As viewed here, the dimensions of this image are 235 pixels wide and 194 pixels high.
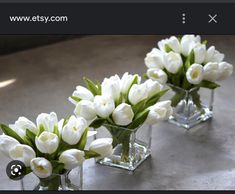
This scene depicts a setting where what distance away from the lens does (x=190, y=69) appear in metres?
1.28

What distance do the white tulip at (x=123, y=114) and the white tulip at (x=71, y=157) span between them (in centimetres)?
12

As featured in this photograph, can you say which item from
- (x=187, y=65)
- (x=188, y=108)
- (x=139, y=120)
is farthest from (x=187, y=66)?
(x=139, y=120)

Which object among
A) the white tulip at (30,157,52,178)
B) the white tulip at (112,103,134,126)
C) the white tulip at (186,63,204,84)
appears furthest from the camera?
the white tulip at (186,63,204,84)

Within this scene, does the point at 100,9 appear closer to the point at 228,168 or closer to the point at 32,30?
the point at 32,30

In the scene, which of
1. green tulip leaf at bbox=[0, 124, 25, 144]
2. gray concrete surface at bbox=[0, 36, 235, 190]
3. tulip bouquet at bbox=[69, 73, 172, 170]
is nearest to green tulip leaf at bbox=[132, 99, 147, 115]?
tulip bouquet at bbox=[69, 73, 172, 170]

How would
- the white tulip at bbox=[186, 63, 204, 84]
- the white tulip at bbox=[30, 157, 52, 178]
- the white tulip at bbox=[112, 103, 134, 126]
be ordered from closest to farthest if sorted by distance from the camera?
the white tulip at bbox=[30, 157, 52, 178]
the white tulip at bbox=[112, 103, 134, 126]
the white tulip at bbox=[186, 63, 204, 84]

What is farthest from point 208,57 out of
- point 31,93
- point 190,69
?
point 31,93

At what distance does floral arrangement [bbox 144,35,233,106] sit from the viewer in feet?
4.25

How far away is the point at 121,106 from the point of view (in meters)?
1.13

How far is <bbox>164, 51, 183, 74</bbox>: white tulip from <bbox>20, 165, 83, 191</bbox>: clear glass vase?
0.32m

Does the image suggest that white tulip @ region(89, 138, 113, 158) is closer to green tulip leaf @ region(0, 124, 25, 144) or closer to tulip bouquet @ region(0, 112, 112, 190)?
tulip bouquet @ region(0, 112, 112, 190)

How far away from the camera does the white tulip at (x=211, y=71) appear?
1.29 meters

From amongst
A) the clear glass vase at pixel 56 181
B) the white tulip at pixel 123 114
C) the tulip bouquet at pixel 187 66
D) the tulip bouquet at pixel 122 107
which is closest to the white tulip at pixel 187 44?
the tulip bouquet at pixel 187 66

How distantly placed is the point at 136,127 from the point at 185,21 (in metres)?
0.25
